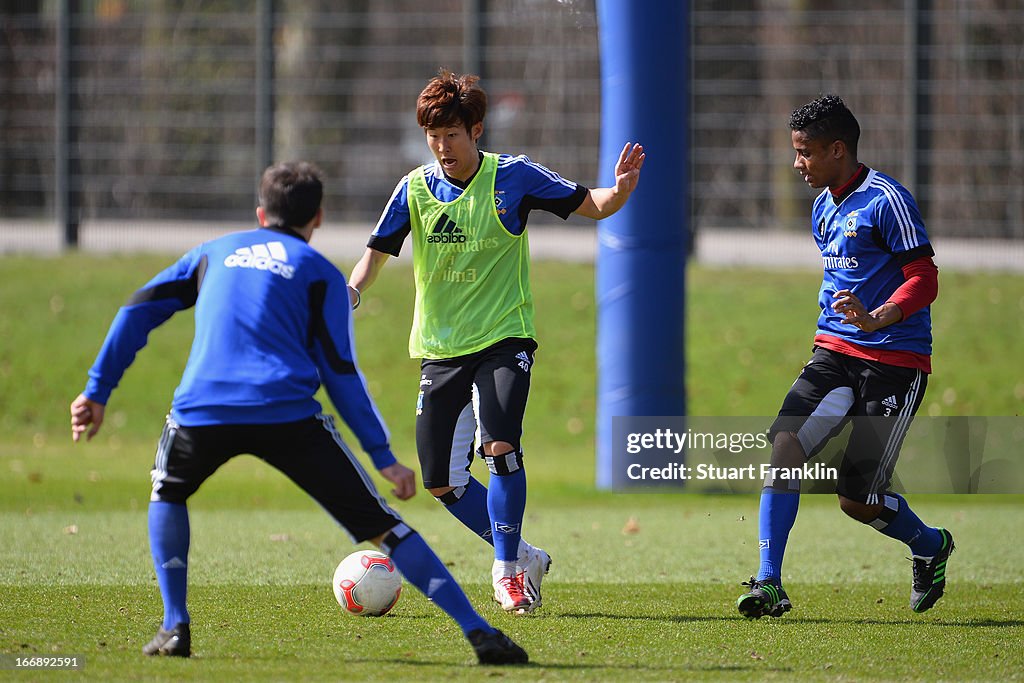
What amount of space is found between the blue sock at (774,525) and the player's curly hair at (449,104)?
7.07 feet

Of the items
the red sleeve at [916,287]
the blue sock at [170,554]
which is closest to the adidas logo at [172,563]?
the blue sock at [170,554]

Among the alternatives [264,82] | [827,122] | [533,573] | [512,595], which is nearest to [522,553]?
[533,573]

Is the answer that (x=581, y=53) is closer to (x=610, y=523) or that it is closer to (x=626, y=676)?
(x=610, y=523)

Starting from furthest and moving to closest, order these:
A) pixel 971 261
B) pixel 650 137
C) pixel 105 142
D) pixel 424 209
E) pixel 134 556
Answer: pixel 105 142 < pixel 971 261 < pixel 650 137 < pixel 134 556 < pixel 424 209

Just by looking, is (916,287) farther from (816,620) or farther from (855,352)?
(816,620)

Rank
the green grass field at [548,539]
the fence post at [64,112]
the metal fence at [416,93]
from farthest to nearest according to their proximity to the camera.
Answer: the fence post at [64,112] → the metal fence at [416,93] → the green grass field at [548,539]

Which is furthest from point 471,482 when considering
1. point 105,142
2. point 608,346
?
point 105,142

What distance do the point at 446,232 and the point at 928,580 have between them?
2745 mm

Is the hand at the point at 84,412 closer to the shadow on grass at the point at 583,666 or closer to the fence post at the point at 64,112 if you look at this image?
the shadow on grass at the point at 583,666

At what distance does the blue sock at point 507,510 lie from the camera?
6426 millimetres

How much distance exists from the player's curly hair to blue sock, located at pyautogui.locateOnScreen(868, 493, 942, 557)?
2605 millimetres

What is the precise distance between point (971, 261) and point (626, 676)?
12.7 meters

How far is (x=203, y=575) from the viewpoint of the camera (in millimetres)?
7344

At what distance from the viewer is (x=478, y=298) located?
6473mm
